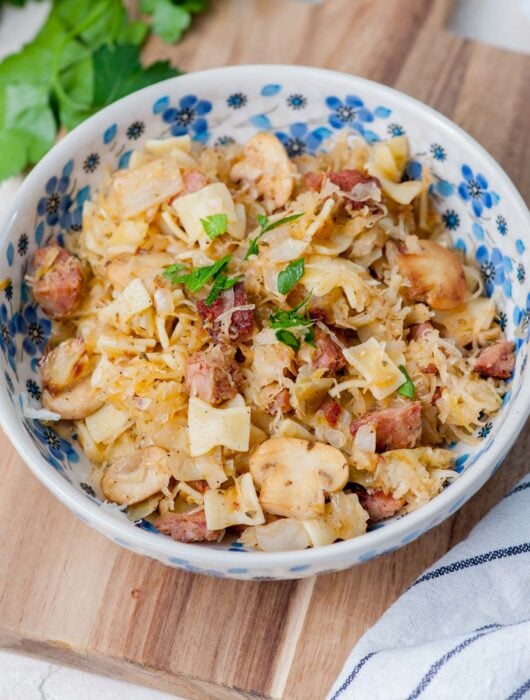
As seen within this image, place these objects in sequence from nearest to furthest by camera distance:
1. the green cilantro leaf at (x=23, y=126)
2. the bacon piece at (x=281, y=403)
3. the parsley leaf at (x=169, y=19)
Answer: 1. the bacon piece at (x=281, y=403)
2. the green cilantro leaf at (x=23, y=126)
3. the parsley leaf at (x=169, y=19)

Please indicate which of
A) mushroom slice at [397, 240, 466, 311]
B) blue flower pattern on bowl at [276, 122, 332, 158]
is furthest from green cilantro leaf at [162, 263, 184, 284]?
blue flower pattern on bowl at [276, 122, 332, 158]

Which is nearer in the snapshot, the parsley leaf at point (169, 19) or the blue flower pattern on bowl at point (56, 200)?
the blue flower pattern on bowl at point (56, 200)

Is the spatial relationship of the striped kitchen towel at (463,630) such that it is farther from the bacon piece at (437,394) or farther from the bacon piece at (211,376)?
the bacon piece at (211,376)

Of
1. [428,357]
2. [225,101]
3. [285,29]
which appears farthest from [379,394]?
[285,29]

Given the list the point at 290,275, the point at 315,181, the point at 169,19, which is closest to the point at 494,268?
the point at 315,181

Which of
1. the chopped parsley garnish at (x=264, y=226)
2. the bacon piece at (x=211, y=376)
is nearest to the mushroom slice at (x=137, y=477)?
the bacon piece at (x=211, y=376)

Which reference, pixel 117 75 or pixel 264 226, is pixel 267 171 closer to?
pixel 264 226

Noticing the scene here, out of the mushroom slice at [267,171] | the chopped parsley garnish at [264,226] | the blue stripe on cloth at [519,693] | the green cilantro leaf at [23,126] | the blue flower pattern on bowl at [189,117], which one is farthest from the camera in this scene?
the green cilantro leaf at [23,126]
